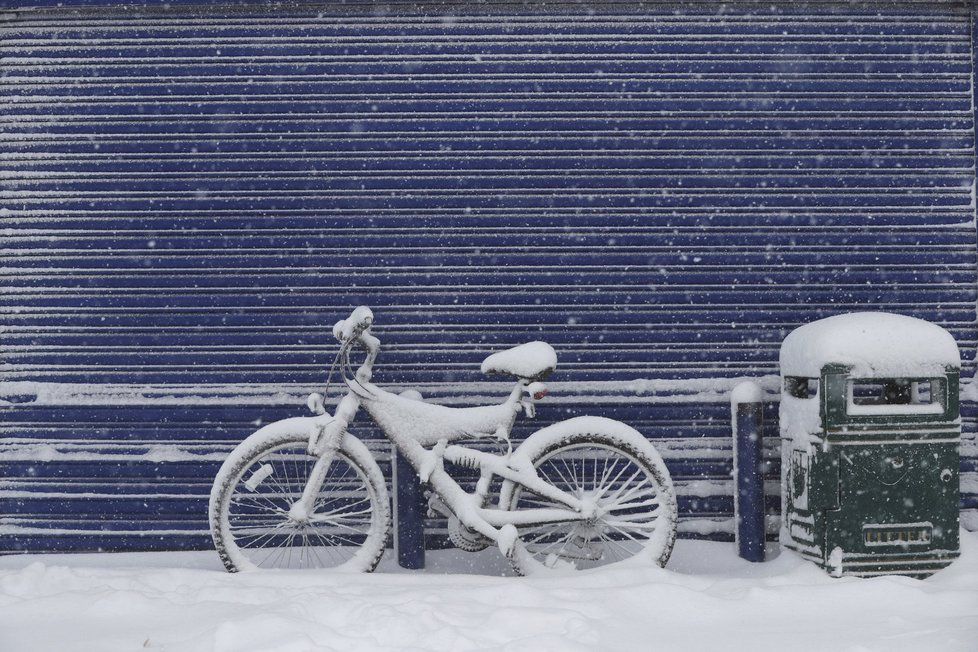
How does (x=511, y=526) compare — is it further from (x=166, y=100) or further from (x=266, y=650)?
(x=166, y=100)

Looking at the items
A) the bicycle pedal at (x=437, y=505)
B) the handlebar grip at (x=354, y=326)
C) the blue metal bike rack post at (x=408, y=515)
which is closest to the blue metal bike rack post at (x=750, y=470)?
the bicycle pedal at (x=437, y=505)

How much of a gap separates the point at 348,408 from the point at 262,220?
1.67 m

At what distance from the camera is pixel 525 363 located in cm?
512

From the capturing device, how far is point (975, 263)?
5980 mm

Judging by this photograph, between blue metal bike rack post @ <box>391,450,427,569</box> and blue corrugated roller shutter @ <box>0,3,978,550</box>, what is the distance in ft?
2.87

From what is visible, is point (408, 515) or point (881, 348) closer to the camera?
point (881, 348)

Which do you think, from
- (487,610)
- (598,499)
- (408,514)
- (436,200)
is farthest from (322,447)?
(436,200)

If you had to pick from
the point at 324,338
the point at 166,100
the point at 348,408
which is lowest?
the point at 348,408

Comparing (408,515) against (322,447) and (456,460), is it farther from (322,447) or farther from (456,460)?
(322,447)

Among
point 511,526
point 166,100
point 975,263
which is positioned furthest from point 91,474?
point 975,263

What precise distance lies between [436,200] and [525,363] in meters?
1.55

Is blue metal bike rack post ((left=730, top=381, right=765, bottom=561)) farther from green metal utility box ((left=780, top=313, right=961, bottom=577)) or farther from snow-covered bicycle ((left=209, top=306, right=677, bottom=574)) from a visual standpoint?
snow-covered bicycle ((left=209, top=306, right=677, bottom=574))

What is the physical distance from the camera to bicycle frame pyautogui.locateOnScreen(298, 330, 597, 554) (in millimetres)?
5016

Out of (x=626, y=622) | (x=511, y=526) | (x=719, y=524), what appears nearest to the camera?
(x=626, y=622)
